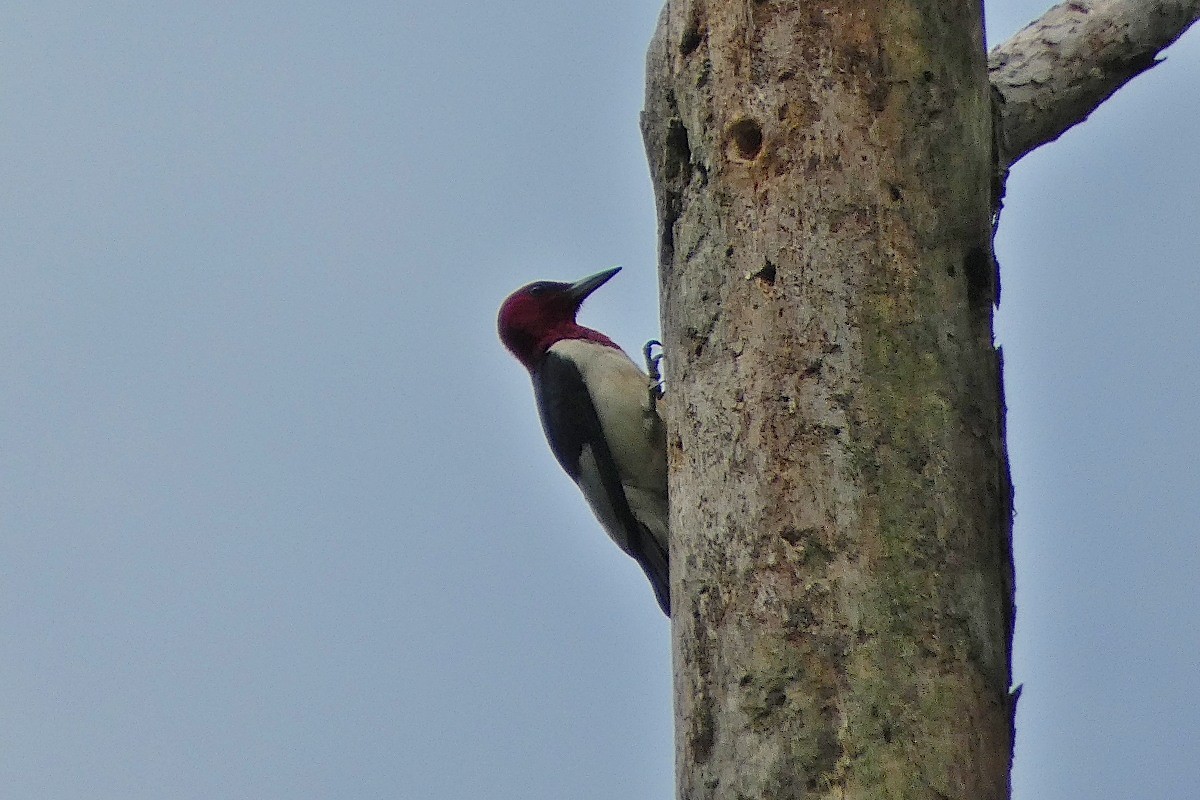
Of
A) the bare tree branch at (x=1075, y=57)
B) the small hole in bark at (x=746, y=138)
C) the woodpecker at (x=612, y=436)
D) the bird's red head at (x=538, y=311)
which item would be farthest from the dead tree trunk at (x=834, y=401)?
the bird's red head at (x=538, y=311)

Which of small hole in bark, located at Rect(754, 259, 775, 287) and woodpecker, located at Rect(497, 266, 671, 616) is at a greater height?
woodpecker, located at Rect(497, 266, 671, 616)

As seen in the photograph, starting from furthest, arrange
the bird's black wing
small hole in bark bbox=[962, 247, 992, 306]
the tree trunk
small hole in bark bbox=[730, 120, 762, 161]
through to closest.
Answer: the bird's black wing < small hole in bark bbox=[730, 120, 762, 161] < small hole in bark bbox=[962, 247, 992, 306] < the tree trunk

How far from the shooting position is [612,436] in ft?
16.1

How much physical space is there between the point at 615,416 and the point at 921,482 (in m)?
2.13

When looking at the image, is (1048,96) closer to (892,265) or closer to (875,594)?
(892,265)

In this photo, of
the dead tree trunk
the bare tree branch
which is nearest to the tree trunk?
the dead tree trunk

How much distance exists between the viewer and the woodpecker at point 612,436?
4852 mm

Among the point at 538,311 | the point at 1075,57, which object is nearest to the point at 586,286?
the point at 538,311

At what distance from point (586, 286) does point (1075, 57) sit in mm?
1973

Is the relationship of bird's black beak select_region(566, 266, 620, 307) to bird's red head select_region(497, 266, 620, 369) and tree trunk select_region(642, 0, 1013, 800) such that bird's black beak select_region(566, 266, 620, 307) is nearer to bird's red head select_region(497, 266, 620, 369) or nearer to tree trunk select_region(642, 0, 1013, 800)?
bird's red head select_region(497, 266, 620, 369)

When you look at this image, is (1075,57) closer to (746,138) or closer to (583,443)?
(746,138)

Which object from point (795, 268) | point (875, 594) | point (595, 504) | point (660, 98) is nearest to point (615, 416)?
point (595, 504)

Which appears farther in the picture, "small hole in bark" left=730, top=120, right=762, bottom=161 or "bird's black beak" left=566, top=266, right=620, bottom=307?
"bird's black beak" left=566, top=266, right=620, bottom=307

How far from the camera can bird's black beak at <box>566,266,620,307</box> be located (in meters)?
5.66
